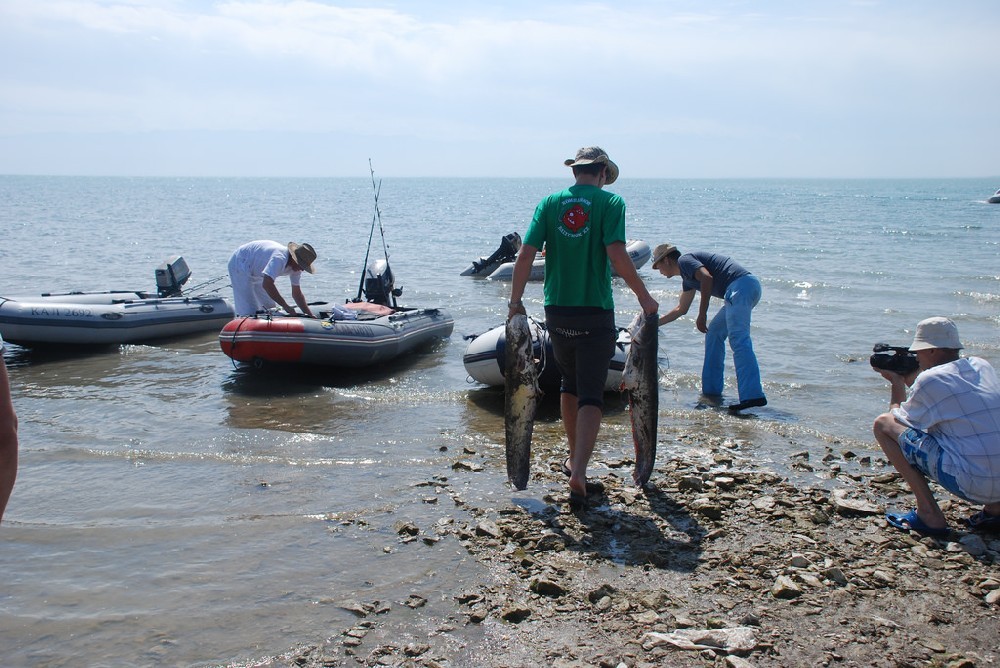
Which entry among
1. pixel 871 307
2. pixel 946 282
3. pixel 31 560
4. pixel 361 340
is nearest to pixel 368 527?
pixel 31 560

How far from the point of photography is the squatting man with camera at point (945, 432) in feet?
14.3

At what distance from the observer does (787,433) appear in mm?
7328

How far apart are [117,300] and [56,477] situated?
668cm

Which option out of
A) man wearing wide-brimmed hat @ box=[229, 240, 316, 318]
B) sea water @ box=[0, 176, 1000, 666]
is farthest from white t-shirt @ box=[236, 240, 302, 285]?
sea water @ box=[0, 176, 1000, 666]

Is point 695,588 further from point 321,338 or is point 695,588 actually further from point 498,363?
point 321,338

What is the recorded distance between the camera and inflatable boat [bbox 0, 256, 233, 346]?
35.3 feet

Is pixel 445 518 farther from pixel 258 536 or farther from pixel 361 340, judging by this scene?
pixel 361 340

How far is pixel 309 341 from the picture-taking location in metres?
9.38

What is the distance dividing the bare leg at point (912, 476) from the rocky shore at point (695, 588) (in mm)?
136

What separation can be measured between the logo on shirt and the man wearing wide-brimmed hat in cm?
492

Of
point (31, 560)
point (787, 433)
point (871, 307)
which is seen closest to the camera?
point (31, 560)

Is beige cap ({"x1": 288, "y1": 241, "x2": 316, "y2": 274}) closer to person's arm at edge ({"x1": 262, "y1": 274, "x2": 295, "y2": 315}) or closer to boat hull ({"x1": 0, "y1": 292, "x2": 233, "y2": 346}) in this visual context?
person's arm at edge ({"x1": 262, "y1": 274, "x2": 295, "y2": 315})

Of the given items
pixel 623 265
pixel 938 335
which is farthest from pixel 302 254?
pixel 938 335

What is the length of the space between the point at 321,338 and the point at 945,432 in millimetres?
6452
